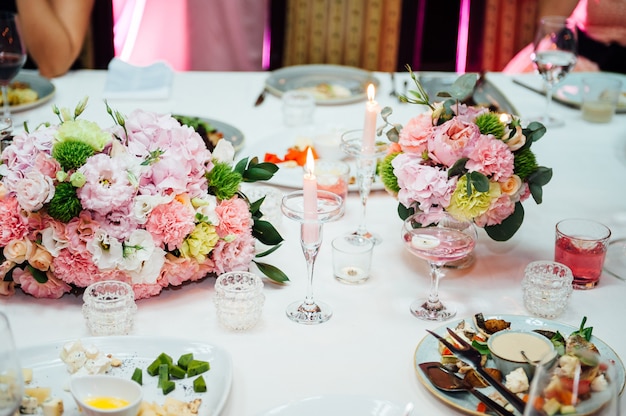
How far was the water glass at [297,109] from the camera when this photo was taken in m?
2.29

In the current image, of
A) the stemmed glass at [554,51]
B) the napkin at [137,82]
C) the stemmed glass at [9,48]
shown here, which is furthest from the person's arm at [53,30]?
the stemmed glass at [554,51]

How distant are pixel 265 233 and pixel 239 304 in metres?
0.26

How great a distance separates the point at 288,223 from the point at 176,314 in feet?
1.42

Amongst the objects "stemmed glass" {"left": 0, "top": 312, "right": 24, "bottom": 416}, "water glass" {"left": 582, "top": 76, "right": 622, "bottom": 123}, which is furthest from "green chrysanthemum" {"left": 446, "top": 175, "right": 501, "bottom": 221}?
"water glass" {"left": 582, "top": 76, "right": 622, "bottom": 123}

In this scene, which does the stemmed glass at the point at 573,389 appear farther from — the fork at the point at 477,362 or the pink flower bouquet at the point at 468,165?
the pink flower bouquet at the point at 468,165

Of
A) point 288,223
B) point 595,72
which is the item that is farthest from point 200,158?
point 595,72

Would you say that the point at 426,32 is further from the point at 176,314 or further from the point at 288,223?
the point at 176,314

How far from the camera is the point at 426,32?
420cm

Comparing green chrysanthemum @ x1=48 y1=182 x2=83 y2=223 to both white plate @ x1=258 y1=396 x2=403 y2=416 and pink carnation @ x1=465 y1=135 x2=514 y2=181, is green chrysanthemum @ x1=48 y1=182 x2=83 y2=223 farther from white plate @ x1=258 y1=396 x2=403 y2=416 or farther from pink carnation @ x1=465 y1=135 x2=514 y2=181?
pink carnation @ x1=465 y1=135 x2=514 y2=181

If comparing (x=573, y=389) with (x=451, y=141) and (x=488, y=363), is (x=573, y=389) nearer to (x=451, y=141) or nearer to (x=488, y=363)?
(x=488, y=363)

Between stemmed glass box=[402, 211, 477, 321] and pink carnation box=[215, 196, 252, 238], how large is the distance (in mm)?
293

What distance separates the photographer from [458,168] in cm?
147

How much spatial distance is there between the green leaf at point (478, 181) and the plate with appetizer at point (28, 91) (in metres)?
1.42

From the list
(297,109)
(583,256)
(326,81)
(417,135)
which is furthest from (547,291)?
(326,81)
